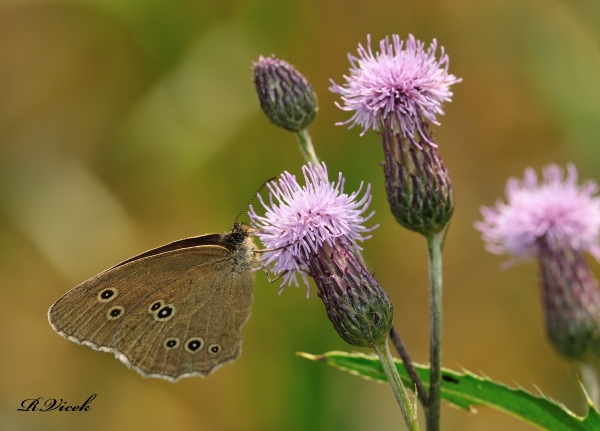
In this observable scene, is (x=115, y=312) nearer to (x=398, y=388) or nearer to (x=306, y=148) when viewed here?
(x=306, y=148)

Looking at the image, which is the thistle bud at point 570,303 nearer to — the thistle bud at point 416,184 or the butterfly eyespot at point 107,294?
the thistle bud at point 416,184

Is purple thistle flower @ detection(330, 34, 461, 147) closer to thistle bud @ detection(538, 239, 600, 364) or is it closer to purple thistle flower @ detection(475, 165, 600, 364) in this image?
purple thistle flower @ detection(475, 165, 600, 364)

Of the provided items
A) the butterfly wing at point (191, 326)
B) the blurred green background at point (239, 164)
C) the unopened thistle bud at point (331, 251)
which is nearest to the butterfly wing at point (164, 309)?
the butterfly wing at point (191, 326)

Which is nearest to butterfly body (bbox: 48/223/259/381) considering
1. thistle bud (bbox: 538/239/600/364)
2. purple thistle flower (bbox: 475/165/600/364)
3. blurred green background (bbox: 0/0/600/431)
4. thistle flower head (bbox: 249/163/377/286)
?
thistle flower head (bbox: 249/163/377/286)

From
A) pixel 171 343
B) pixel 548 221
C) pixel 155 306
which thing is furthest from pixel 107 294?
pixel 548 221

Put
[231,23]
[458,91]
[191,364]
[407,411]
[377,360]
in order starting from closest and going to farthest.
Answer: [407,411] → [377,360] → [191,364] → [231,23] → [458,91]

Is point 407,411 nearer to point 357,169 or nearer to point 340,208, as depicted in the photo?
point 340,208

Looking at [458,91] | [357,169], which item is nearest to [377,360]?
[357,169]
